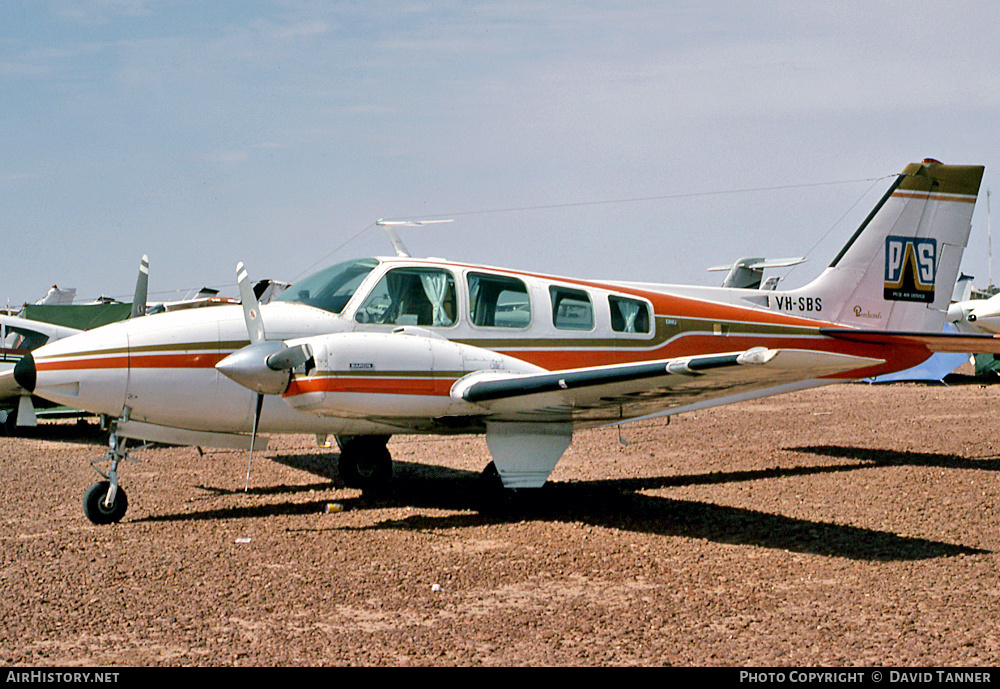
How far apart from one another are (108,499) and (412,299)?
362 cm

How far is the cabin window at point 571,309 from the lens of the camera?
1008 cm

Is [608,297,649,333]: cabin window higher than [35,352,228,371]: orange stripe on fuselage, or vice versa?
[608,297,649,333]: cabin window

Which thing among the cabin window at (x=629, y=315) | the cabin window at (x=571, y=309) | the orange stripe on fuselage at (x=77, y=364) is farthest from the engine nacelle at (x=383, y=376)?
the cabin window at (x=629, y=315)

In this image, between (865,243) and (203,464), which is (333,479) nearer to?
(203,464)

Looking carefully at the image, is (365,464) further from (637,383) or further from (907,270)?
(907,270)

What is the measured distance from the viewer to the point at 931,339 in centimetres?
1100

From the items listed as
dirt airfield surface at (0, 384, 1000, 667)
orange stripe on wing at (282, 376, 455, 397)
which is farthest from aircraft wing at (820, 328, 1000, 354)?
orange stripe on wing at (282, 376, 455, 397)

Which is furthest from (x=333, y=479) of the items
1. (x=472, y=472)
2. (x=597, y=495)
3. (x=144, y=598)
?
(x=144, y=598)

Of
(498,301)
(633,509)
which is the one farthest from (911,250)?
(498,301)

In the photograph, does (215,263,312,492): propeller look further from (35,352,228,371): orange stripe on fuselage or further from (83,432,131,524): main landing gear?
(83,432,131,524): main landing gear

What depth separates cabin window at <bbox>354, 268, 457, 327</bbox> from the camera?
9.30 meters

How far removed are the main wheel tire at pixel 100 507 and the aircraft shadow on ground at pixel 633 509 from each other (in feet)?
1.21

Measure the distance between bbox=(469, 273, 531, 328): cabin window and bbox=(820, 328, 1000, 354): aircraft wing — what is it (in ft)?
13.9

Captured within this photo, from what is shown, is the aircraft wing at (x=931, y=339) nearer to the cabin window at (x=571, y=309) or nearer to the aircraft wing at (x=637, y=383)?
the aircraft wing at (x=637, y=383)
